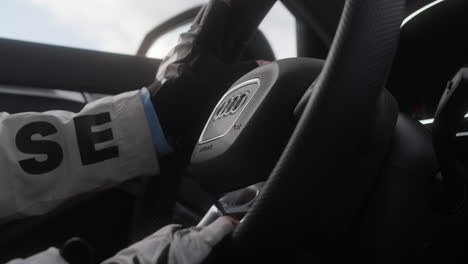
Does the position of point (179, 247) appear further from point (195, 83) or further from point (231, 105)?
point (195, 83)

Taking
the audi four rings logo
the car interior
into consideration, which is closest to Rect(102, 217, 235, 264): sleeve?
the car interior

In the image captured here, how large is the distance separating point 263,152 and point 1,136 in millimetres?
439

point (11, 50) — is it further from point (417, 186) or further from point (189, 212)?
point (417, 186)

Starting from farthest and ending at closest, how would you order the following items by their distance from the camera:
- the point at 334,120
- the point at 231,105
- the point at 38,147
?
the point at 38,147, the point at 231,105, the point at 334,120

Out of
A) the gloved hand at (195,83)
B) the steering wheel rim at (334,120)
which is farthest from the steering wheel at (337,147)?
the gloved hand at (195,83)

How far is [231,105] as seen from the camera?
46 cm

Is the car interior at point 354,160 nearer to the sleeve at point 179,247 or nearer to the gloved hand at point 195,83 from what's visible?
the sleeve at point 179,247

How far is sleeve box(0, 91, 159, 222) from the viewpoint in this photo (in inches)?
26.4

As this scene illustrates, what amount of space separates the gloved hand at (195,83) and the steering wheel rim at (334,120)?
1.35ft

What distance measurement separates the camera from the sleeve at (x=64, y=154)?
669mm

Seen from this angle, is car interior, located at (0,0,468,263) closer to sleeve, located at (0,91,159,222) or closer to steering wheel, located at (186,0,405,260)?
steering wheel, located at (186,0,405,260)

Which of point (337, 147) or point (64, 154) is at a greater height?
point (337, 147)

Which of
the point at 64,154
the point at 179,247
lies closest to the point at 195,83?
the point at 64,154

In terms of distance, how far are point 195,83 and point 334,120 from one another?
19.1 inches
